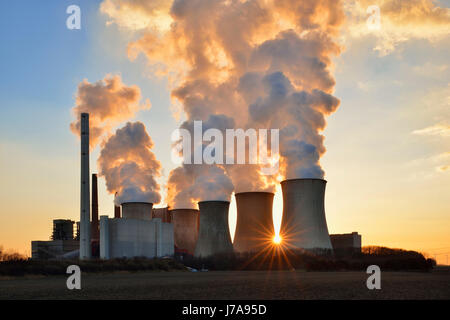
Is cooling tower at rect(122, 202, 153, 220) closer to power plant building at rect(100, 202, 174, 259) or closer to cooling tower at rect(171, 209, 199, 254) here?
power plant building at rect(100, 202, 174, 259)

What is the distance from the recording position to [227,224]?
119 ft

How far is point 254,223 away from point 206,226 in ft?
10.2

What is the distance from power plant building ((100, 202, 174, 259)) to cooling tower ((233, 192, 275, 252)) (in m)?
7.09

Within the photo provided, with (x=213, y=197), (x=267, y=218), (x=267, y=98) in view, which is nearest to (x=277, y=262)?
(x=267, y=218)

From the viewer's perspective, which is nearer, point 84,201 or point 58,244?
point 84,201

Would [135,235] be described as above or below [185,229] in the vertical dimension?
above

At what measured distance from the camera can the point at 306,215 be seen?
99.0ft

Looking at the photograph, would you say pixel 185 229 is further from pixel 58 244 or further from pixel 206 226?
pixel 58 244

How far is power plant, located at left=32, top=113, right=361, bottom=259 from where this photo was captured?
3061cm

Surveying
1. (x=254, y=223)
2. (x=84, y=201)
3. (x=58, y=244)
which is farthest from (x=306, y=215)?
(x=58, y=244)

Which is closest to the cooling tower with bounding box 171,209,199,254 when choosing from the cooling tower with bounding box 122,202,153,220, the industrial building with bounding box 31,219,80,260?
the cooling tower with bounding box 122,202,153,220

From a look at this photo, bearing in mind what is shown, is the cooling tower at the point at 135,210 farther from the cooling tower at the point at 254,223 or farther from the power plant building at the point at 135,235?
the cooling tower at the point at 254,223

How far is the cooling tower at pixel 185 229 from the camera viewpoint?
46469mm
